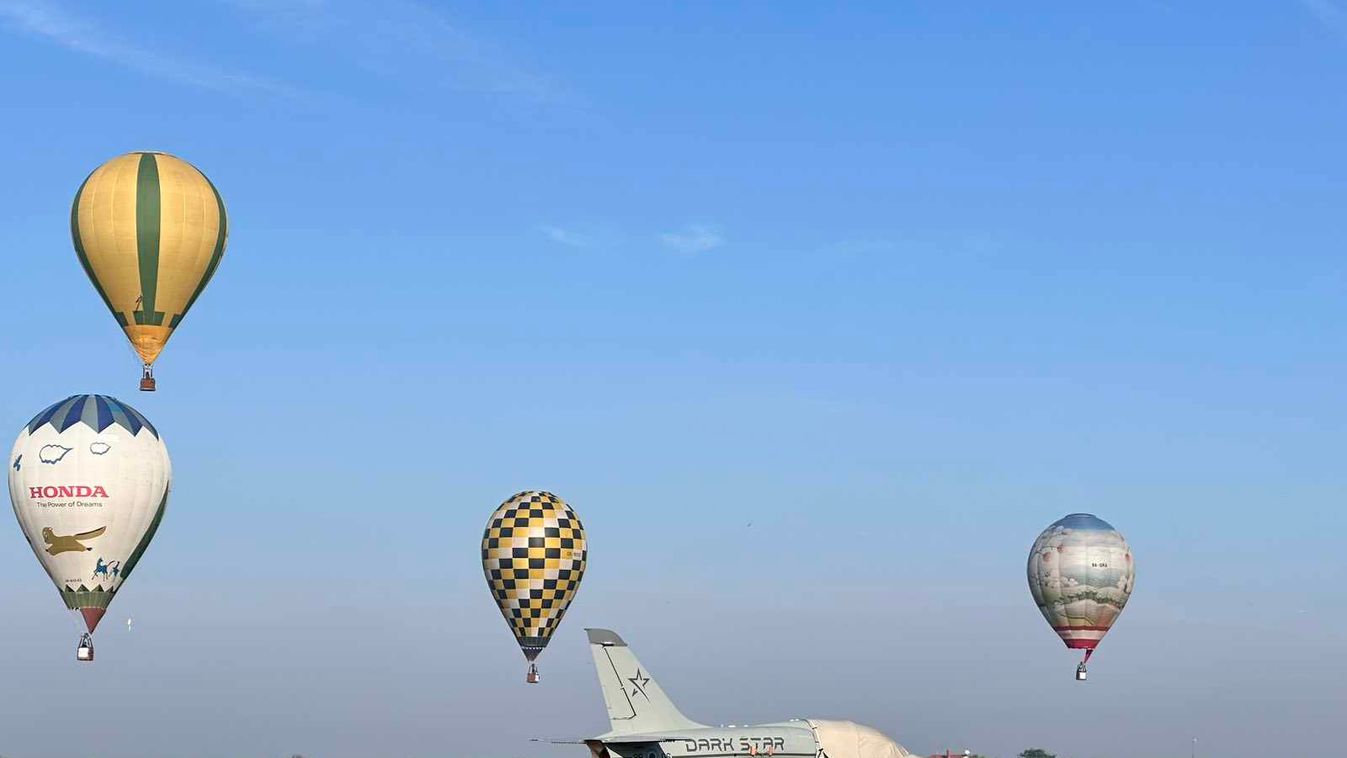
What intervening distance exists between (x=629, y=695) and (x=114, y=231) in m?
28.9

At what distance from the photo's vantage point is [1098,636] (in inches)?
4129

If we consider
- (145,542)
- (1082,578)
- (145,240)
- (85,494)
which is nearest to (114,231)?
(145,240)

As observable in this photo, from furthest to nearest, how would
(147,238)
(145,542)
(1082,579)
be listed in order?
(1082,579) < (145,542) < (147,238)

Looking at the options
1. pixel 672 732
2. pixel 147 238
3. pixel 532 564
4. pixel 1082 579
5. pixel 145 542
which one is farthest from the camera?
pixel 1082 579

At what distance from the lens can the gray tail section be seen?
78125 millimetres

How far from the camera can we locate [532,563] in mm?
98250

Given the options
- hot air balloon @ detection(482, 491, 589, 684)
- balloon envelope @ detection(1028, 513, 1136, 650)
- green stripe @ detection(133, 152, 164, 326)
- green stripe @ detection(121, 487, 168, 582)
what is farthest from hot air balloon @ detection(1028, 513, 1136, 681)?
green stripe @ detection(133, 152, 164, 326)

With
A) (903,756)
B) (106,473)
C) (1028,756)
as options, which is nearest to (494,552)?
(106,473)

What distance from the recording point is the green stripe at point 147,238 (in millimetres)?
87125

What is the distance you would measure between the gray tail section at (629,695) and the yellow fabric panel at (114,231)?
24.6 m

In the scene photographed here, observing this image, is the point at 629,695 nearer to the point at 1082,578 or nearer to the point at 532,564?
the point at 532,564

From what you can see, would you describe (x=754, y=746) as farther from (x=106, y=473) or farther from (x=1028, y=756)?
(x=1028, y=756)

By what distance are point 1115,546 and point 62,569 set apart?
49.3 m

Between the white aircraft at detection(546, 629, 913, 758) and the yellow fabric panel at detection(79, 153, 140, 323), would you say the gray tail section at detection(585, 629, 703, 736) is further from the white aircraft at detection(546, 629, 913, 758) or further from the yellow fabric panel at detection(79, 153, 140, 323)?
the yellow fabric panel at detection(79, 153, 140, 323)
